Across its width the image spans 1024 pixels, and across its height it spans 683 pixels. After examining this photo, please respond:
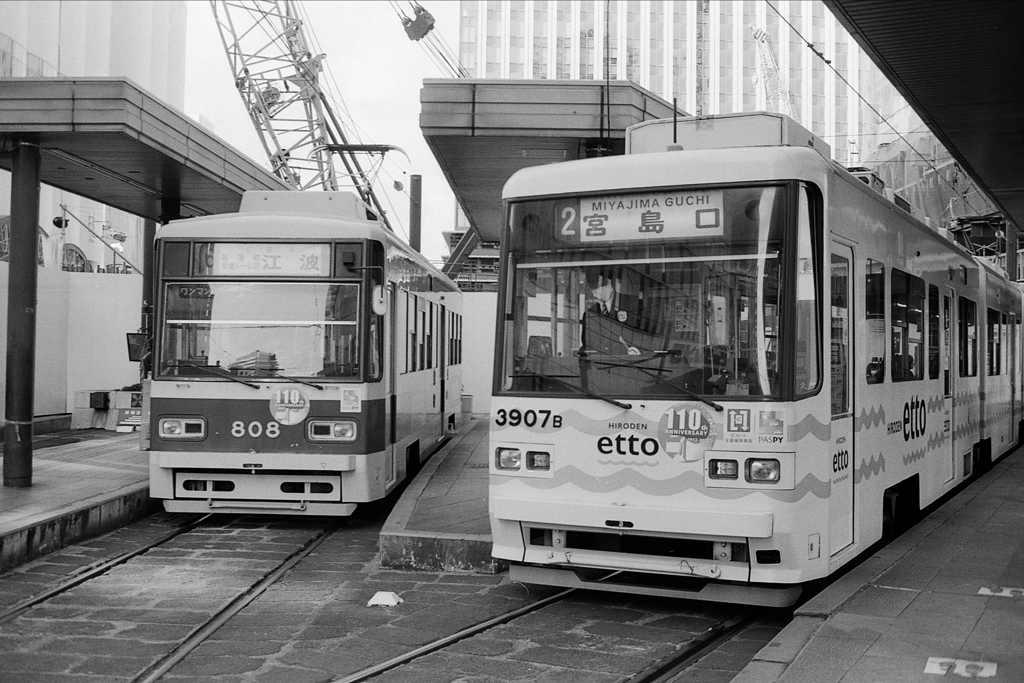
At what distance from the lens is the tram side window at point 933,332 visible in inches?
365

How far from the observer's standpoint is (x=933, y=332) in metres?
9.44

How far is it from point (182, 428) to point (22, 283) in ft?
9.99

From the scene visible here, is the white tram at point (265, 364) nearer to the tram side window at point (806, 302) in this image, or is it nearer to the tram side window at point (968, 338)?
the tram side window at point (806, 302)

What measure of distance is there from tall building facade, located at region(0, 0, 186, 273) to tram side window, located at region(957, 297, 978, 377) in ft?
49.3

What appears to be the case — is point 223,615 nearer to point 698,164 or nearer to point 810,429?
point 810,429


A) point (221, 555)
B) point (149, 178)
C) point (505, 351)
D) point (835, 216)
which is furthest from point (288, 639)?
point (149, 178)

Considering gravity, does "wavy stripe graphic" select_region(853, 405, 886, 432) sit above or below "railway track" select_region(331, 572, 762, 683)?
above

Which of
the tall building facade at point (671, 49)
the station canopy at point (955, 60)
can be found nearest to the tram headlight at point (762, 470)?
the station canopy at point (955, 60)

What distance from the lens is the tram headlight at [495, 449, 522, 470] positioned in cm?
676

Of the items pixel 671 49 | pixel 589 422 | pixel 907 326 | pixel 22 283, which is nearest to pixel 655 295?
pixel 589 422

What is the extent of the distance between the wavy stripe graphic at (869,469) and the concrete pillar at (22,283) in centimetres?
822

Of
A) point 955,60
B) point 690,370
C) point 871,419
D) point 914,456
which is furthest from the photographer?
point 955,60

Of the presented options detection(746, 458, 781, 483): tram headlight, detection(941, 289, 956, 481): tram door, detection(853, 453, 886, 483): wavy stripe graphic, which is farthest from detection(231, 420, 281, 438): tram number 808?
detection(941, 289, 956, 481): tram door

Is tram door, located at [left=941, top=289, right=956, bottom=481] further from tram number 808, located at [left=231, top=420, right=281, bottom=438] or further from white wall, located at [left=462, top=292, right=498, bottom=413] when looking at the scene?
white wall, located at [left=462, top=292, right=498, bottom=413]
